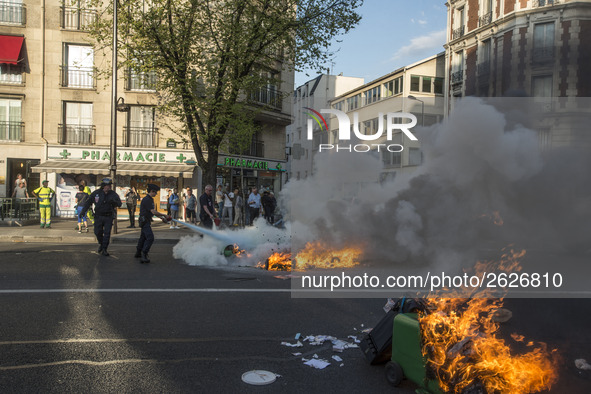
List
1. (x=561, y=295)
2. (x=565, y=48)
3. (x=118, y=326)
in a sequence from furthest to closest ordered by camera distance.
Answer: (x=561, y=295), (x=565, y=48), (x=118, y=326)

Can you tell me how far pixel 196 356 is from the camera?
4.24m

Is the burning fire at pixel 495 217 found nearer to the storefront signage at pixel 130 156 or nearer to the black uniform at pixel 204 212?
the black uniform at pixel 204 212

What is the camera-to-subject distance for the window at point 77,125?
22734mm

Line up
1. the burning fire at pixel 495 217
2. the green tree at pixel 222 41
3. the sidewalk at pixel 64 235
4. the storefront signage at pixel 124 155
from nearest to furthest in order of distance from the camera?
the burning fire at pixel 495 217 → the sidewalk at pixel 64 235 → the green tree at pixel 222 41 → the storefront signage at pixel 124 155

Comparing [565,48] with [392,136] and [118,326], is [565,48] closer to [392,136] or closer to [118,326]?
[392,136]

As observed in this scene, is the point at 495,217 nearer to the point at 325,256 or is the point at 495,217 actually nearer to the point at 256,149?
the point at 325,256

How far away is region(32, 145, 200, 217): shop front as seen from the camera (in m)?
21.8

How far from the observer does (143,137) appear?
2333cm

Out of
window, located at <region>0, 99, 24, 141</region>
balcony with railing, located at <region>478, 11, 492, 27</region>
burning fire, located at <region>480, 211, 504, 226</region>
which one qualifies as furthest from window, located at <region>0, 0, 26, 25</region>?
burning fire, located at <region>480, 211, 504, 226</region>

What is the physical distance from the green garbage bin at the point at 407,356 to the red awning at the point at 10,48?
2459 centimetres

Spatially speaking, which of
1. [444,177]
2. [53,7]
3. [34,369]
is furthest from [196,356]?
[53,7]

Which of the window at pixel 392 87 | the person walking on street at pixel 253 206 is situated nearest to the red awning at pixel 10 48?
the person walking on street at pixel 253 206

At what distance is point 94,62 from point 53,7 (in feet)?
11.6

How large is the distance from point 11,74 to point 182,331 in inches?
912
